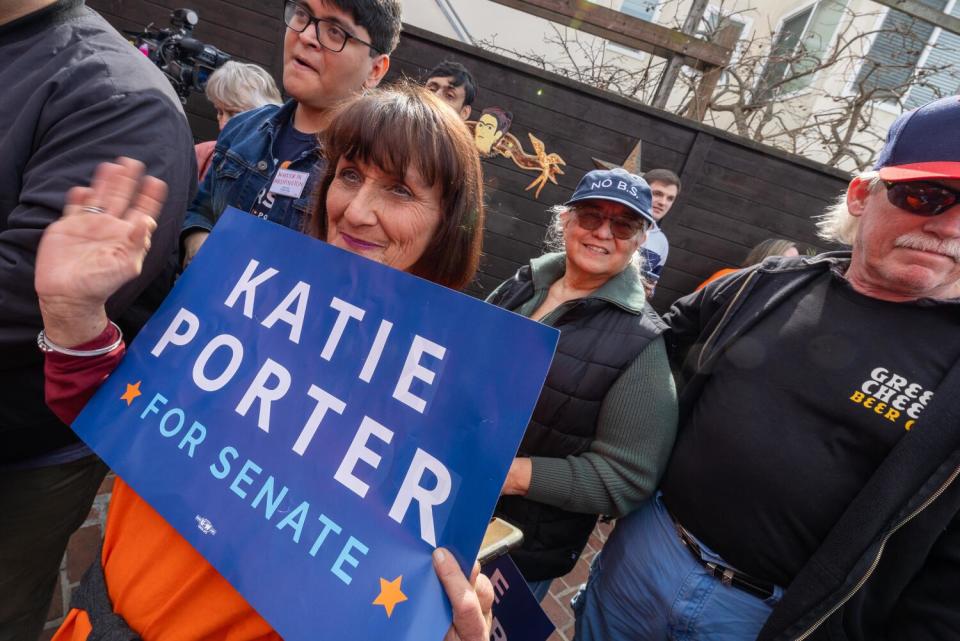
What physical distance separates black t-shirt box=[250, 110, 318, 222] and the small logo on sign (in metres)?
1.21

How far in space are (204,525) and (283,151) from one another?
1507mm

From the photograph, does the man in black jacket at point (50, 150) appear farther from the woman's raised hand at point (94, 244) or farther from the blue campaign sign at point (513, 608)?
the blue campaign sign at point (513, 608)

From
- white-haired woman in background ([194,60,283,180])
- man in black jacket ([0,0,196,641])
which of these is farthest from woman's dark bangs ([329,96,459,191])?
white-haired woman in background ([194,60,283,180])

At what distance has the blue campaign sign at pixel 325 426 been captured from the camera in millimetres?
701

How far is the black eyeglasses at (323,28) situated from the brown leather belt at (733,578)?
207cm

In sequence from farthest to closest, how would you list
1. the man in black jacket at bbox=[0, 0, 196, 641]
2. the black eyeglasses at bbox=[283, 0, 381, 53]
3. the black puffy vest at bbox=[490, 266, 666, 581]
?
the black eyeglasses at bbox=[283, 0, 381, 53]
the black puffy vest at bbox=[490, 266, 666, 581]
the man in black jacket at bbox=[0, 0, 196, 641]

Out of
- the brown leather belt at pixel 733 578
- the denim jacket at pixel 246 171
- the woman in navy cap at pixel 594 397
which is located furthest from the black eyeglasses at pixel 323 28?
the brown leather belt at pixel 733 578

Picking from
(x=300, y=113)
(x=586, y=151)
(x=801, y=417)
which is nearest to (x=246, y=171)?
(x=300, y=113)

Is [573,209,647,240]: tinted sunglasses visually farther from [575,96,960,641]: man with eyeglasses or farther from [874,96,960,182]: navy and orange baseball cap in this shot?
[874,96,960,182]: navy and orange baseball cap

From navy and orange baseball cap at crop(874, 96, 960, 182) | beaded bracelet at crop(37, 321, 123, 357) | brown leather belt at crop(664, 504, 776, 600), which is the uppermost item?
navy and orange baseball cap at crop(874, 96, 960, 182)

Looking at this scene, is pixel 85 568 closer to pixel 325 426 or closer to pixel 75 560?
pixel 75 560

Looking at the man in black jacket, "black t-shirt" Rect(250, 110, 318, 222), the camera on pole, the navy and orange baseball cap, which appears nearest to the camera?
the man in black jacket

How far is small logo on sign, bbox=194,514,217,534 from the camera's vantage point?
0.78 m

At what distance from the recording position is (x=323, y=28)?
1665 millimetres
